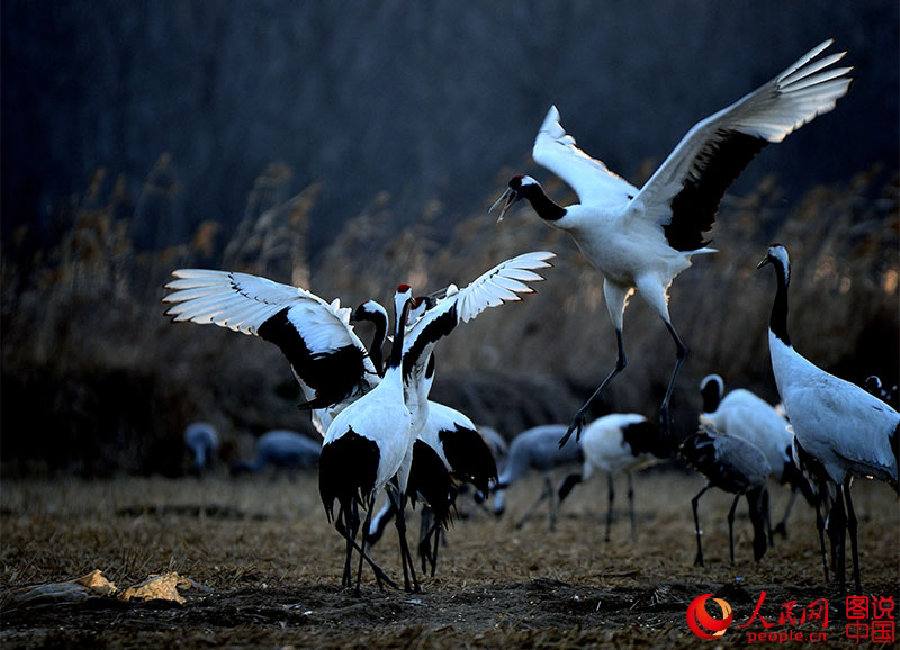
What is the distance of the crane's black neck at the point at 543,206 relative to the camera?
4.87m

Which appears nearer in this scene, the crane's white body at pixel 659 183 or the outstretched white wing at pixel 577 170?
the crane's white body at pixel 659 183

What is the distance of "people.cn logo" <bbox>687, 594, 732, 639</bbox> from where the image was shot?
3600 millimetres

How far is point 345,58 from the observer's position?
15.3 meters

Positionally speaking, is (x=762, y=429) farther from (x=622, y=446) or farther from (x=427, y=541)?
(x=427, y=541)

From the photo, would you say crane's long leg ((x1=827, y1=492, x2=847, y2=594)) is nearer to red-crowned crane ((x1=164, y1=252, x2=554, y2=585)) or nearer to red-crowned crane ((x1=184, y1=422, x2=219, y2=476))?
red-crowned crane ((x1=164, y1=252, x2=554, y2=585))

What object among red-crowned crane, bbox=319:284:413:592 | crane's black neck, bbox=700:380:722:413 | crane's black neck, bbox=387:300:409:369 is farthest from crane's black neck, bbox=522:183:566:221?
crane's black neck, bbox=700:380:722:413

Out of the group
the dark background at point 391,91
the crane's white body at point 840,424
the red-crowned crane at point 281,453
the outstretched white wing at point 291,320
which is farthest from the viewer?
the dark background at point 391,91

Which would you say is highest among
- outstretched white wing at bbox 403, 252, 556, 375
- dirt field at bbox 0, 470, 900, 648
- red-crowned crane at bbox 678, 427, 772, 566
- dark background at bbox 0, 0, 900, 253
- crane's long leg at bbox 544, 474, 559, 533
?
dark background at bbox 0, 0, 900, 253

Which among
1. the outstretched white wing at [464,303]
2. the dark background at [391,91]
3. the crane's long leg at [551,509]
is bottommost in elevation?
the crane's long leg at [551,509]

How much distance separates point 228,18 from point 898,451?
36.8ft

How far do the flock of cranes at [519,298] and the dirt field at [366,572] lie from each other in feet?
1.07

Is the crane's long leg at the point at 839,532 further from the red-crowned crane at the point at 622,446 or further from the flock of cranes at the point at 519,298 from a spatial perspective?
the red-crowned crane at the point at 622,446

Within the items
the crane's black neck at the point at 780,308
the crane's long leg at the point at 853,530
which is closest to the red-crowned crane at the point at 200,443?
the crane's black neck at the point at 780,308

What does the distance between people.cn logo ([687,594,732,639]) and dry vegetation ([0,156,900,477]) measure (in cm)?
512
